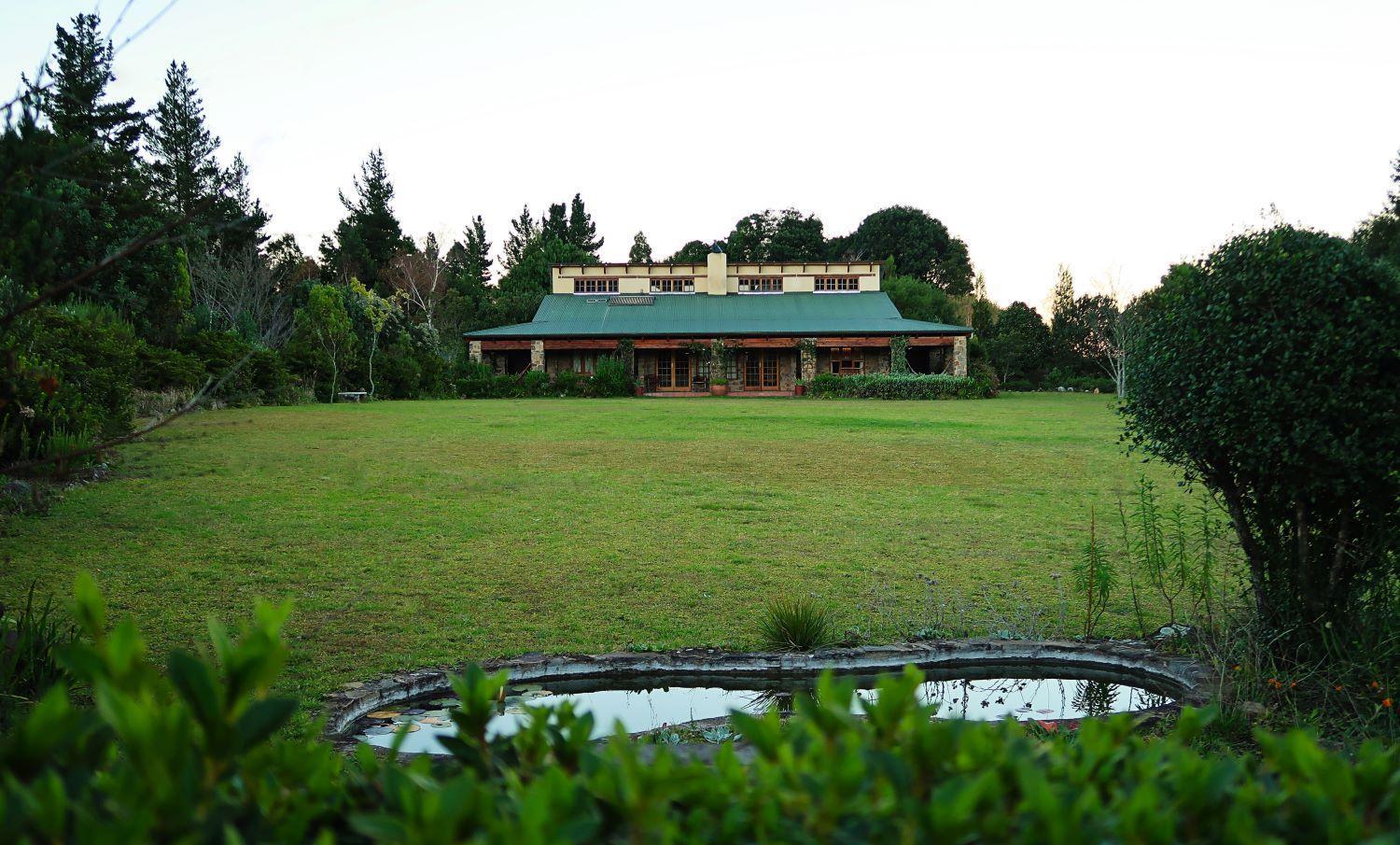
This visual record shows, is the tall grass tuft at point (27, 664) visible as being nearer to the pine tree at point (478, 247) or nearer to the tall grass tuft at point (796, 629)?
the tall grass tuft at point (796, 629)

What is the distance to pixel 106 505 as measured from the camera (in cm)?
1032

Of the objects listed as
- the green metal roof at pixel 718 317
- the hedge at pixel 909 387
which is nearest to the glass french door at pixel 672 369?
the green metal roof at pixel 718 317

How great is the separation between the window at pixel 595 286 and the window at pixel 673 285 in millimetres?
1958

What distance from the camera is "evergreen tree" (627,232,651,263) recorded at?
7512 cm

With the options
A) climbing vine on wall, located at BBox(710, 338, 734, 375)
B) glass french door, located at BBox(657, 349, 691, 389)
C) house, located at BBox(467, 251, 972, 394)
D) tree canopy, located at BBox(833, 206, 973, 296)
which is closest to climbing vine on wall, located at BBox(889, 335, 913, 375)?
house, located at BBox(467, 251, 972, 394)

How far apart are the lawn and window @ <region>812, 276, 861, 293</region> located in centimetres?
3114

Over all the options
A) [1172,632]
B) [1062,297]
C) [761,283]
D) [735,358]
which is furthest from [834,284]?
[1172,632]

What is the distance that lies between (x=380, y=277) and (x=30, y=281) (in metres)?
59.2

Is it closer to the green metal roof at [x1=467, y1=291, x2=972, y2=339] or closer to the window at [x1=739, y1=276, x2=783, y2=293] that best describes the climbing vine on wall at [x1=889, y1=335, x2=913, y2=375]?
the green metal roof at [x1=467, y1=291, x2=972, y2=339]

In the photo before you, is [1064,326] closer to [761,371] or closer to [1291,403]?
[761,371]

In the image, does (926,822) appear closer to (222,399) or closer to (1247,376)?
(1247,376)

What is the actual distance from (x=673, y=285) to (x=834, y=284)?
777 centimetres

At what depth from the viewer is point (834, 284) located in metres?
48.8

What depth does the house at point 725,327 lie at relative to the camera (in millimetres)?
41125
